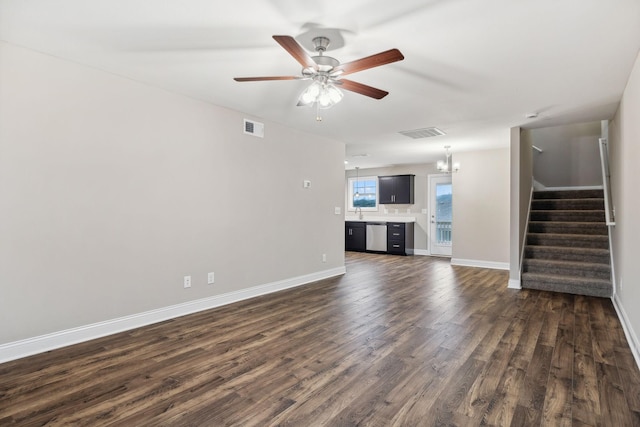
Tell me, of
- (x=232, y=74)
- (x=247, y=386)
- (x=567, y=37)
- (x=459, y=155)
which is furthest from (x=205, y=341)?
(x=459, y=155)

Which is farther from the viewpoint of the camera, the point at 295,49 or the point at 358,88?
the point at 358,88

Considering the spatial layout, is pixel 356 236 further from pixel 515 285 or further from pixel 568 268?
pixel 568 268

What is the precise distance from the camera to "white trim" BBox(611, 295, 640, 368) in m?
2.62

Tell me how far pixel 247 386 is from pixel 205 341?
3.03 ft

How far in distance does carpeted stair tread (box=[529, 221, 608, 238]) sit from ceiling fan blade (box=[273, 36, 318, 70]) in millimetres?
5332

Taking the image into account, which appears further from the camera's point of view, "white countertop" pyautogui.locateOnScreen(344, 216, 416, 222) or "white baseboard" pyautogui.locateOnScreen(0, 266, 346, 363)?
"white countertop" pyautogui.locateOnScreen(344, 216, 416, 222)

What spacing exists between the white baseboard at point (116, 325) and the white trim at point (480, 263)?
417 cm

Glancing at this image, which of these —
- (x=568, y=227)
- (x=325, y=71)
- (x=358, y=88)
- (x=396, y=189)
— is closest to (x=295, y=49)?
(x=325, y=71)

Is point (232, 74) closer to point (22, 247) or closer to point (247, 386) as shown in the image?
point (22, 247)

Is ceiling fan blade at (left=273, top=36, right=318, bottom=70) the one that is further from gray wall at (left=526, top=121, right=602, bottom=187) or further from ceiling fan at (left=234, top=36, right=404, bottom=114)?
gray wall at (left=526, top=121, right=602, bottom=187)

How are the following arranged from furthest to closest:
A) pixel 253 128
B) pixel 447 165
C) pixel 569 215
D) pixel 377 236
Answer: pixel 377 236
pixel 447 165
pixel 569 215
pixel 253 128

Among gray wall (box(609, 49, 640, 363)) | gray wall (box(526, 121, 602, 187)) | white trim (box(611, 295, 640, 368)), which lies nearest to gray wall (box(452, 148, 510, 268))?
gray wall (box(526, 121, 602, 187))

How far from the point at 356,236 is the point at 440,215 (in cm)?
218

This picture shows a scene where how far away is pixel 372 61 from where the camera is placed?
2.17 metres
